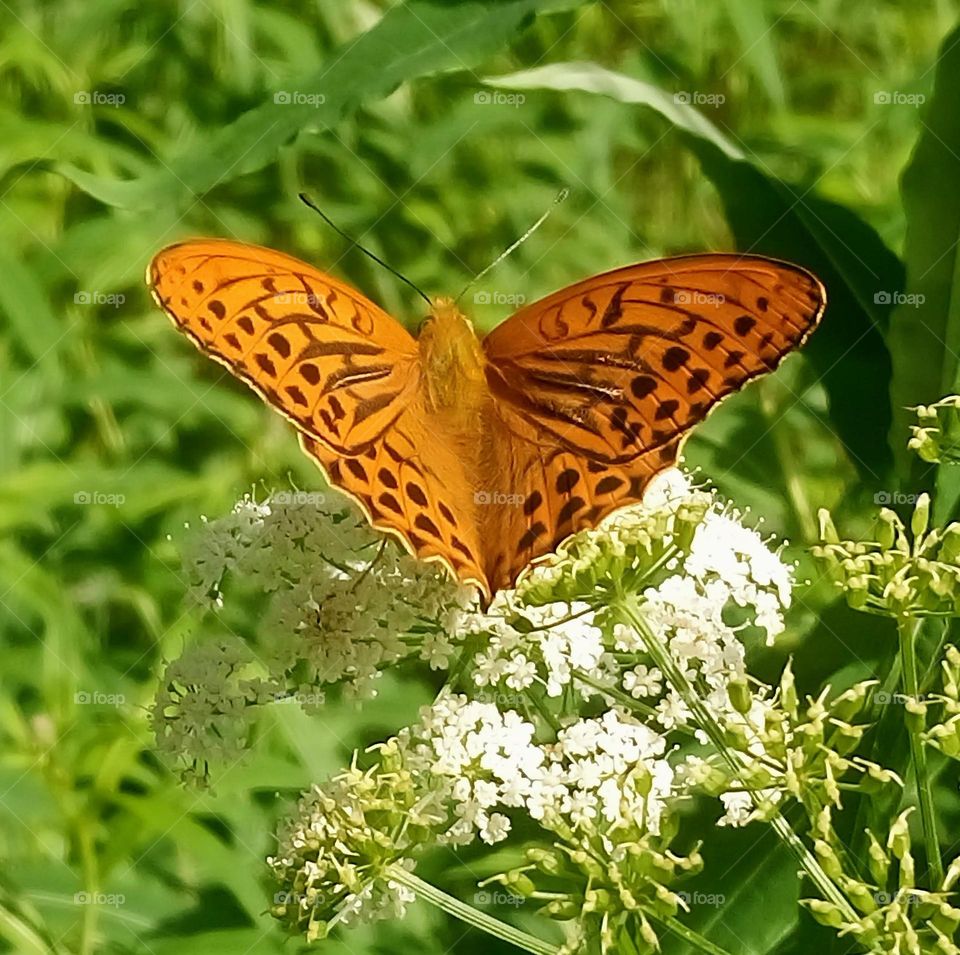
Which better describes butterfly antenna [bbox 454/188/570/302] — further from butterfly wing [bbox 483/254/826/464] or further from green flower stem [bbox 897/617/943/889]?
green flower stem [bbox 897/617/943/889]

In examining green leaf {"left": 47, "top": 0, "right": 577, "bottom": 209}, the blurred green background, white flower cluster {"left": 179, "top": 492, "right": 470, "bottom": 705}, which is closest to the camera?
white flower cluster {"left": 179, "top": 492, "right": 470, "bottom": 705}

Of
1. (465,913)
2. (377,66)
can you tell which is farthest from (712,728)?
(377,66)

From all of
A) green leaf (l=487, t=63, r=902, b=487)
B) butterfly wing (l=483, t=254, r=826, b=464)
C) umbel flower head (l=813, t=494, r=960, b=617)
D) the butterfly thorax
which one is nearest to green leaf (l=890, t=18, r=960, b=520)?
green leaf (l=487, t=63, r=902, b=487)

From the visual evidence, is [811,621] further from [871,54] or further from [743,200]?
[871,54]

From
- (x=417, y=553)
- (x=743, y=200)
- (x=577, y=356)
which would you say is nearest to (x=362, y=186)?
(x=743, y=200)

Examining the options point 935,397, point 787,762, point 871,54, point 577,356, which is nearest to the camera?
point 787,762

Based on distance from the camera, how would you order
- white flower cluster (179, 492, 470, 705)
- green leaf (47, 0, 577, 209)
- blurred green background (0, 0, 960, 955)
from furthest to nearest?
1. blurred green background (0, 0, 960, 955)
2. green leaf (47, 0, 577, 209)
3. white flower cluster (179, 492, 470, 705)
